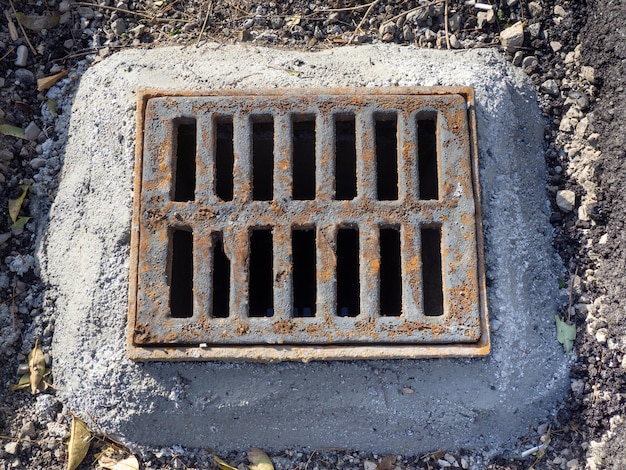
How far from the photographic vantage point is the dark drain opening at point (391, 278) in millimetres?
2266

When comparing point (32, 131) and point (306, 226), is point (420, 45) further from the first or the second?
point (32, 131)

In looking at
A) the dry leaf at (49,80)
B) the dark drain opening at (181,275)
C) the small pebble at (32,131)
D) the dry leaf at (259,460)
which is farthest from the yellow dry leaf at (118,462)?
the dry leaf at (49,80)

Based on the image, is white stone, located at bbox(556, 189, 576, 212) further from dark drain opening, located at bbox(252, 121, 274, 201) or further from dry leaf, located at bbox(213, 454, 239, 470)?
dry leaf, located at bbox(213, 454, 239, 470)

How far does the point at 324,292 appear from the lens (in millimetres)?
1774

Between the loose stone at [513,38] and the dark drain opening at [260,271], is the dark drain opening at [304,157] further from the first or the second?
the loose stone at [513,38]

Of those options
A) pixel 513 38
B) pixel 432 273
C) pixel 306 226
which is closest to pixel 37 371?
pixel 306 226

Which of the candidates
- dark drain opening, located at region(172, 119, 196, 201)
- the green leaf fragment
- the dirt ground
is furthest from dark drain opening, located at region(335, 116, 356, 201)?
the green leaf fragment

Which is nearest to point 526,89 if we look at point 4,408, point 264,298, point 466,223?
point 466,223

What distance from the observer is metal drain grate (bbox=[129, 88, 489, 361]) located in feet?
5.72

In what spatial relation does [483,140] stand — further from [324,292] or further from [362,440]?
[362,440]

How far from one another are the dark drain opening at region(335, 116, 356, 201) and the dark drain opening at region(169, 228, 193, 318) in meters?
0.62

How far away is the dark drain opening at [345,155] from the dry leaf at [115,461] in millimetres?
1218

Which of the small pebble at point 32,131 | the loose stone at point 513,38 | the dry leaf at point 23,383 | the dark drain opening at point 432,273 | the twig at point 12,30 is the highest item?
the twig at point 12,30

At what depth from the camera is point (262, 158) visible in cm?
218
